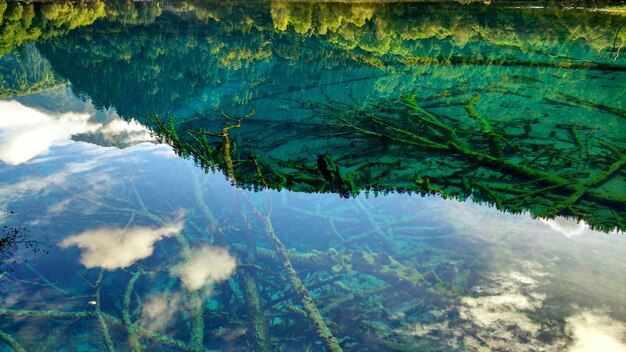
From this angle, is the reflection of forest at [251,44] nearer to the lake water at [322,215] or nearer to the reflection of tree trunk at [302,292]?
the lake water at [322,215]

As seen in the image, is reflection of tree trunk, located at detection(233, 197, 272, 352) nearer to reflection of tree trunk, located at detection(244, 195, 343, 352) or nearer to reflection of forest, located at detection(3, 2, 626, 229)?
reflection of tree trunk, located at detection(244, 195, 343, 352)

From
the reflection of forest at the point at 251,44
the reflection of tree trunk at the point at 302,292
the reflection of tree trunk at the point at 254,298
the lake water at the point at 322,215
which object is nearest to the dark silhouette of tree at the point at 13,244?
the lake water at the point at 322,215

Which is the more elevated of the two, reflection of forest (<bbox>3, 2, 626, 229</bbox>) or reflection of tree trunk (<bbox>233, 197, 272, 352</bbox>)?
reflection of forest (<bbox>3, 2, 626, 229</bbox>)

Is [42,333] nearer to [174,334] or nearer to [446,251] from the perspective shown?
[174,334]

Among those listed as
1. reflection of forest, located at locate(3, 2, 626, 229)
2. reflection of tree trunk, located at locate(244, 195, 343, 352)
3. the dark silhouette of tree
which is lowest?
the dark silhouette of tree

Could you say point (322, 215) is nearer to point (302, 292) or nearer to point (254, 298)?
point (302, 292)

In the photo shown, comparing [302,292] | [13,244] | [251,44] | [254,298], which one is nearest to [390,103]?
[302,292]

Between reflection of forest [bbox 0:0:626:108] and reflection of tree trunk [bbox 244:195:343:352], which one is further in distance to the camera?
reflection of forest [bbox 0:0:626:108]

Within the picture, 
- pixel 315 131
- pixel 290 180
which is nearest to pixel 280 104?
pixel 315 131

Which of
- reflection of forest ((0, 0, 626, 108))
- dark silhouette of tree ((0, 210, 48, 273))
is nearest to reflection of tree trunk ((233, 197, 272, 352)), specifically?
dark silhouette of tree ((0, 210, 48, 273))
